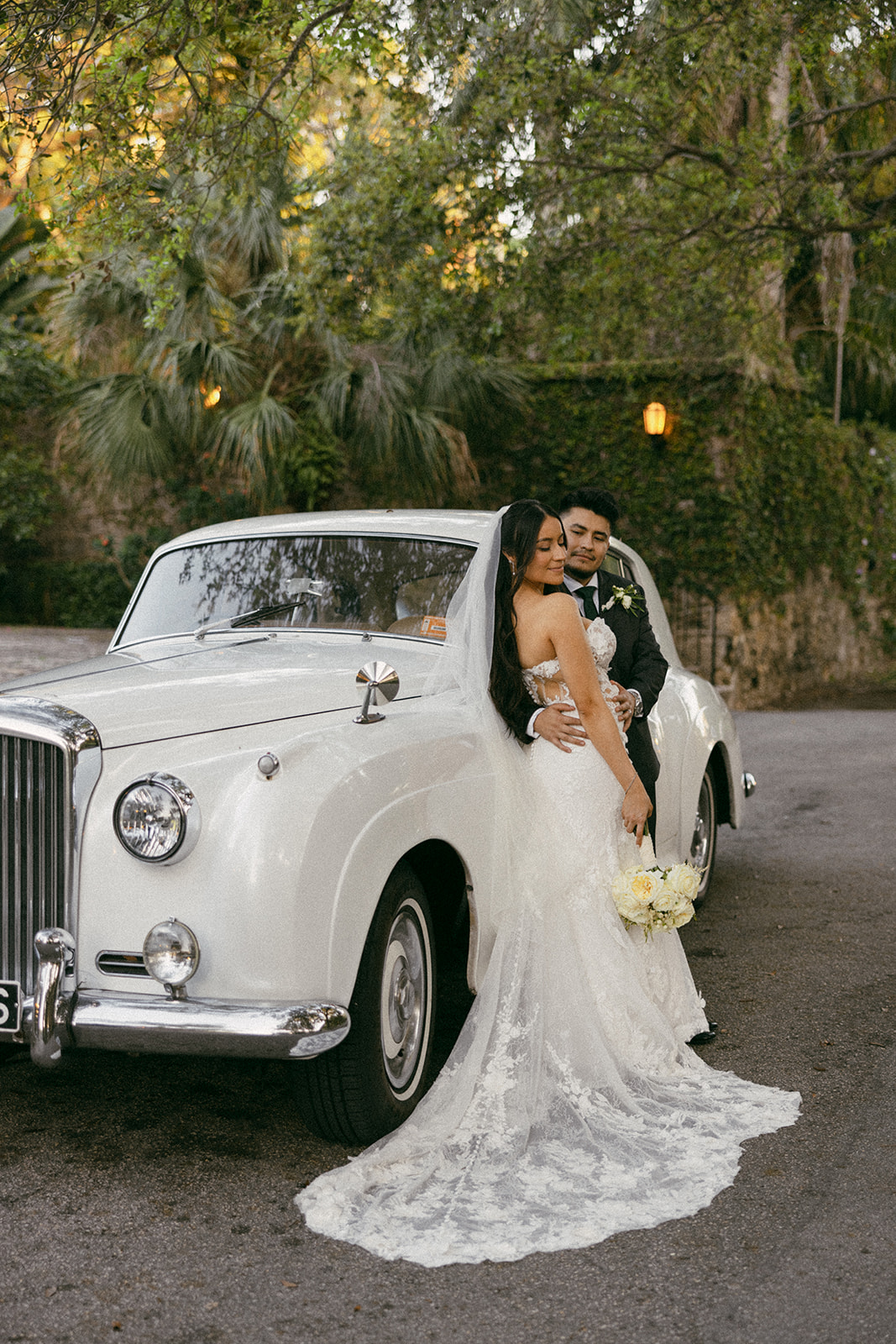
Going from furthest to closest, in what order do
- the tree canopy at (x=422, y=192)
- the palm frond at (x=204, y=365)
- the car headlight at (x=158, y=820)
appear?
the palm frond at (x=204, y=365) < the tree canopy at (x=422, y=192) < the car headlight at (x=158, y=820)

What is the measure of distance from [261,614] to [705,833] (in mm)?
2790

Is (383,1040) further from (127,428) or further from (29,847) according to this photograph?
(127,428)

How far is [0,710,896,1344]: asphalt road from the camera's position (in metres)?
2.63

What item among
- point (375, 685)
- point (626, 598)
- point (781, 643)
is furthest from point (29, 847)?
point (781, 643)

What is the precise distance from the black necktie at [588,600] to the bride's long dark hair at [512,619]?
75cm

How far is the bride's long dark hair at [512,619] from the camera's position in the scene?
4.08 metres

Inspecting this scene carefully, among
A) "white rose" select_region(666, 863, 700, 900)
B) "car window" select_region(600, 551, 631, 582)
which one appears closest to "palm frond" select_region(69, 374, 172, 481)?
"car window" select_region(600, 551, 631, 582)

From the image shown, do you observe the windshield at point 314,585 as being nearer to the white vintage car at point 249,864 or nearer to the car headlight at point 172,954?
the white vintage car at point 249,864

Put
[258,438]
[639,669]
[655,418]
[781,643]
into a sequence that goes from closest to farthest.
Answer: [639,669] → [258,438] → [655,418] → [781,643]

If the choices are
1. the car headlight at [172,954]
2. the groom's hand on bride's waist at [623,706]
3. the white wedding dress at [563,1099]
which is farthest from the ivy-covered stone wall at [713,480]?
the car headlight at [172,954]

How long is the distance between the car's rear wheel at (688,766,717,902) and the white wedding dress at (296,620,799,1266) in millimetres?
1907

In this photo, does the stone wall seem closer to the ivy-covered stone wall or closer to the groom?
the ivy-covered stone wall

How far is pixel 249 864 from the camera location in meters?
3.02

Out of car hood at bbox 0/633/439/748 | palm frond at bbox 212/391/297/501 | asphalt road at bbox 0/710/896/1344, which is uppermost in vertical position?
palm frond at bbox 212/391/297/501
